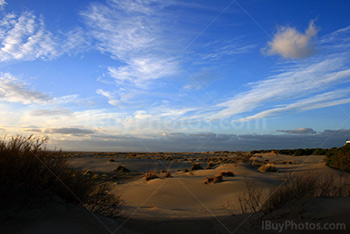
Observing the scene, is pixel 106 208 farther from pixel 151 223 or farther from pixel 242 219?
pixel 242 219

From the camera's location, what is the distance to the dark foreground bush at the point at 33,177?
430 centimetres

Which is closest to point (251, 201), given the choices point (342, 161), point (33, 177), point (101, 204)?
point (101, 204)

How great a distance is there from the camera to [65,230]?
4117 mm

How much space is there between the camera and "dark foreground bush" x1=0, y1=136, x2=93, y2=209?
14.1 ft

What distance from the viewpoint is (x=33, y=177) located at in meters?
4.69

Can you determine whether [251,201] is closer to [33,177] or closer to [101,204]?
[101,204]

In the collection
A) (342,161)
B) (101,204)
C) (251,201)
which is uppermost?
(342,161)

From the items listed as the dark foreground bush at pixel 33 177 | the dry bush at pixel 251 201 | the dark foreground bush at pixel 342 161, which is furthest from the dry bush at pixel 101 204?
the dark foreground bush at pixel 342 161

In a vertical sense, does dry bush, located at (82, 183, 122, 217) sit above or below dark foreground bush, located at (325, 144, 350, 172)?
below

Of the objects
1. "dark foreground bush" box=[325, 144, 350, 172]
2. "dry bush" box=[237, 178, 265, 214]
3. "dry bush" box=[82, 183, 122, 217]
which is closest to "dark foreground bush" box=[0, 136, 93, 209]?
"dry bush" box=[82, 183, 122, 217]

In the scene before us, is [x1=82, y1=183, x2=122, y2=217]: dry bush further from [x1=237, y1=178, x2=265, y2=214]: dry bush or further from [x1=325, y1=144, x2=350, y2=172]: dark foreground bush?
[x1=325, y1=144, x2=350, y2=172]: dark foreground bush

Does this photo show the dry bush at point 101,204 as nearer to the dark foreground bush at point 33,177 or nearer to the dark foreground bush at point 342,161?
the dark foreground bush at point 33,177

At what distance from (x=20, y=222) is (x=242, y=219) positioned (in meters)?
4.66

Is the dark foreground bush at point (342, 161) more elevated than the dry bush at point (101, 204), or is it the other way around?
the dark foreground bush at point (342, 161)
